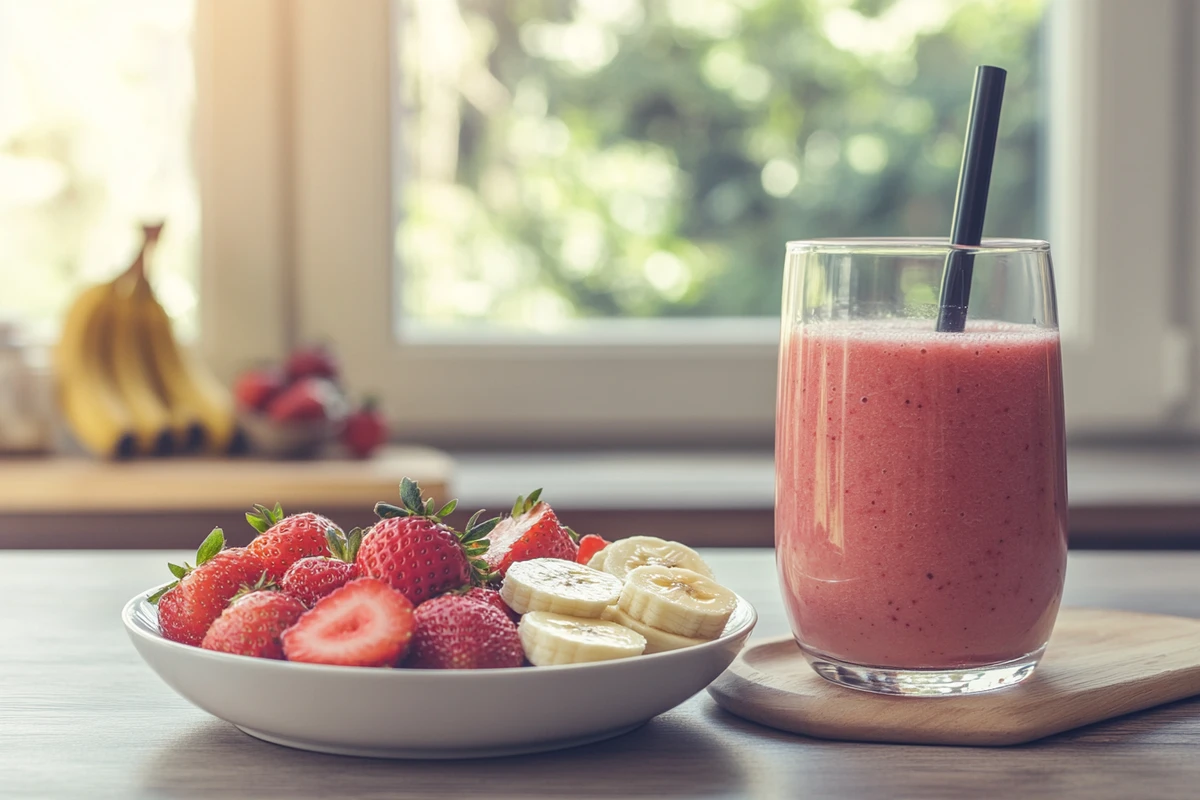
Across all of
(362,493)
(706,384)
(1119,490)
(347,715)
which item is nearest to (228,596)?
(347,715)

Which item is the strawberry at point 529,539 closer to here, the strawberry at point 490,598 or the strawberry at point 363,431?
the strawberry at point 490,598

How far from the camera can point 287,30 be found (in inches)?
86.2

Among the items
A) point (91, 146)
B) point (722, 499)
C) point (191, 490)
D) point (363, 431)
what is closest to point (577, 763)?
point (722, 499)

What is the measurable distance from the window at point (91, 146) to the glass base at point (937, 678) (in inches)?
70.7

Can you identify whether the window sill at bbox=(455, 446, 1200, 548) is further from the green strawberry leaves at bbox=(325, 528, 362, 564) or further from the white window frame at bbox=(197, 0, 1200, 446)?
the green strawberry leaves at bbox=(325, 528, 362, 564)

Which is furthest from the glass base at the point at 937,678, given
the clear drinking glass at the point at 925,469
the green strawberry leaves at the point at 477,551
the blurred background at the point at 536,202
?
the blurred background at the point at 536,202

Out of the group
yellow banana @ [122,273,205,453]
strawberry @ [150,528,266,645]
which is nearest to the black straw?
strawberry @ [150,528,266,645]

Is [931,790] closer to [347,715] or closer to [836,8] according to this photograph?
[347,715]

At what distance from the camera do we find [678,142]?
2367 millimetres

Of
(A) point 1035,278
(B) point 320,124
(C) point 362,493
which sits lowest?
Answer: (C) point 362,493

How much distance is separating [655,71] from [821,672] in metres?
1.75

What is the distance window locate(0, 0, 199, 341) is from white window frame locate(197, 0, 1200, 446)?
13cm

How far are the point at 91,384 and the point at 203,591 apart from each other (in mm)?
1435

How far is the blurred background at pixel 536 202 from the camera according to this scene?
85.0 inches
